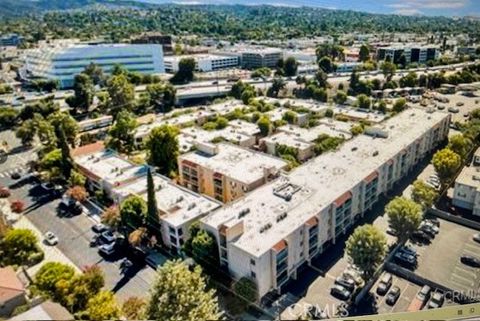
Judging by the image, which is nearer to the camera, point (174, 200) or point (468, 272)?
point (468, 272)

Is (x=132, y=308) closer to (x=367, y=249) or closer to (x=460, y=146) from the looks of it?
(x=367, y=249)

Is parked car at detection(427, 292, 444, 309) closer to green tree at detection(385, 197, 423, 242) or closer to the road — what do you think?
green tree at detection(385, 197, 423, 242)

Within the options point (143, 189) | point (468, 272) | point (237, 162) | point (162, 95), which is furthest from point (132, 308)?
point (162, 95)

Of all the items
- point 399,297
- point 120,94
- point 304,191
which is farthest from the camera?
point 120,94

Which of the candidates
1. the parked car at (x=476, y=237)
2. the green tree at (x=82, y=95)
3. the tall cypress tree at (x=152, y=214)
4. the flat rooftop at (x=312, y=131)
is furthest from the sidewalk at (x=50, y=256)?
the green tree at (x=82, y=95)

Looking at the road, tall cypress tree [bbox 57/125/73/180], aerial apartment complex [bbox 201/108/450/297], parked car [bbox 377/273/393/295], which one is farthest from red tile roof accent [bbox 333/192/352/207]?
tall cypress tree [bbox 57/125/73/180]

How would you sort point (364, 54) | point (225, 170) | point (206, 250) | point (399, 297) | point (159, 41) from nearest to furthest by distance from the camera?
point (399, 297) → point (206, 250) → point (225, 170) → point (364, 54) → point (159, 41)

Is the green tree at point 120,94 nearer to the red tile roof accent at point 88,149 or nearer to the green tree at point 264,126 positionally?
the red tile roof accent at point 88,149

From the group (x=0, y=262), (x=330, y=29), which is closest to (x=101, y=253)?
(x=0, y=262)
